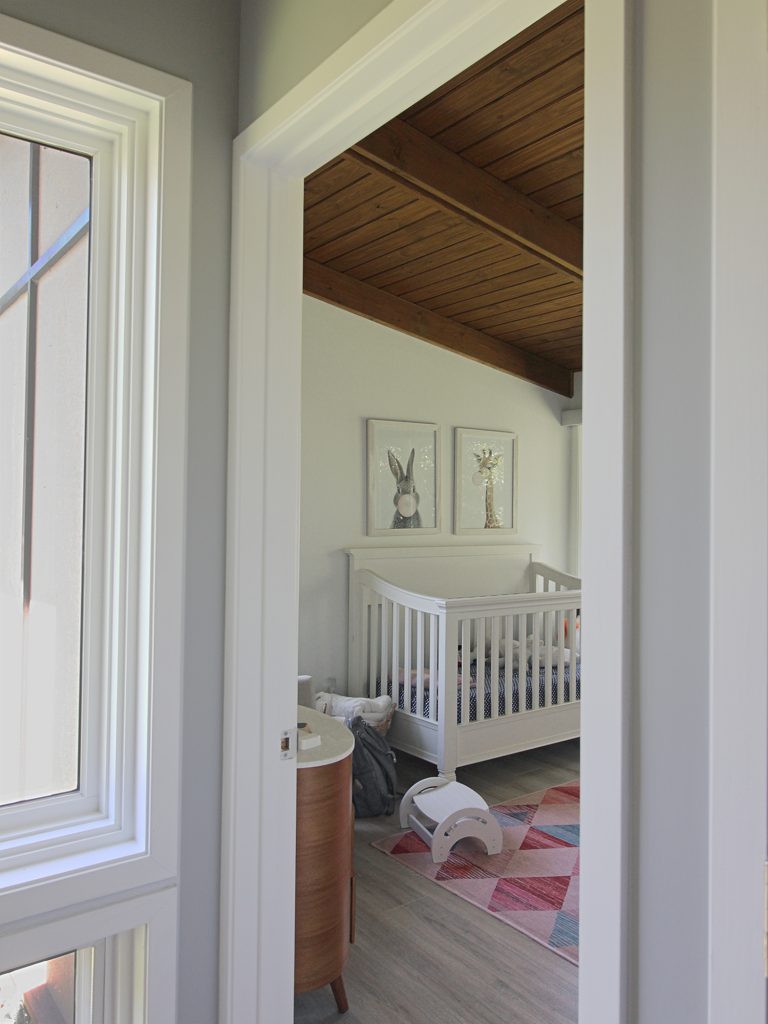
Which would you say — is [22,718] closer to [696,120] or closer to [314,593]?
[696,120]

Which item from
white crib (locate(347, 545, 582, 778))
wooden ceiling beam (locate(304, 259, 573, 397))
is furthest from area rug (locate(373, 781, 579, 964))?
wooden ceiling beam (locate(304, 259, 573, 397))

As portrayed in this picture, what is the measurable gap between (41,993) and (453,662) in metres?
2.57

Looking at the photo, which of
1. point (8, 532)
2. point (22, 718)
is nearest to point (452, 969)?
point (22, 718)

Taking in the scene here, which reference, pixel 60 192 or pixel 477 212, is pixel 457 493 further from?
pixel 60 192

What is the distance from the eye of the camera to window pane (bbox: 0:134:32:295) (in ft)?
4.77

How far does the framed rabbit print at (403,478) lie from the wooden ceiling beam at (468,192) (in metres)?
1.42

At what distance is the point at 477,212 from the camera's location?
330 centimetres

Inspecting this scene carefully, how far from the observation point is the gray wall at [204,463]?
4.92ft

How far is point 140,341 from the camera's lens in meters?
1.49

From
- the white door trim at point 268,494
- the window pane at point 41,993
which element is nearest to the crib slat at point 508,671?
the white door trim at point 268,494

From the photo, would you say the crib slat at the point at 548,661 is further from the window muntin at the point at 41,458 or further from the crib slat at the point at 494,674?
the window muntin at the point at 41,458

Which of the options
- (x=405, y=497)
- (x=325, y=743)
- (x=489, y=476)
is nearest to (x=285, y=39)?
(x=325, y=743)

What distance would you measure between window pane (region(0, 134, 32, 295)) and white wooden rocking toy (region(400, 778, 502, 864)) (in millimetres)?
2530

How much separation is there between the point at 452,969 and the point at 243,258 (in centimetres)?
214
